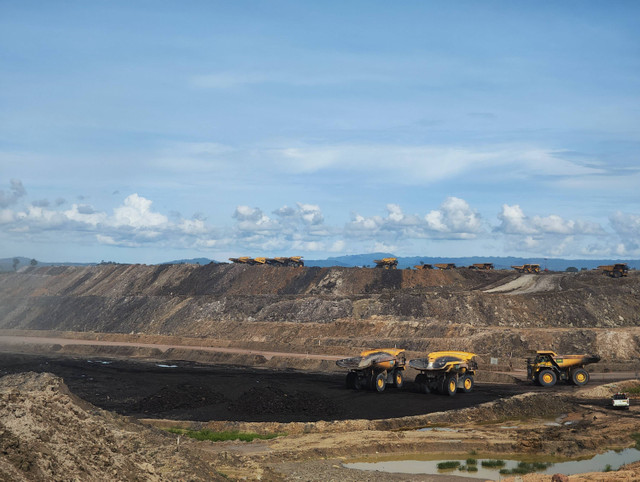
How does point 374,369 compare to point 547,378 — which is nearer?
point 374,369

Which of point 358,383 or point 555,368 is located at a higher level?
point 555,368

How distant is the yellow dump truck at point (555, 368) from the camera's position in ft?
137

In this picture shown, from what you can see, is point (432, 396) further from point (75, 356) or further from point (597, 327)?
point (75, 356)

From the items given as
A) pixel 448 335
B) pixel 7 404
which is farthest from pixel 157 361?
pixel 7 404

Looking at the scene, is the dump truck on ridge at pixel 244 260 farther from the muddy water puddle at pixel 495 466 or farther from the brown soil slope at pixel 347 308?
the muddy water puddle at pixel 495 466

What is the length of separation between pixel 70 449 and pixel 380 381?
25529 millimetres

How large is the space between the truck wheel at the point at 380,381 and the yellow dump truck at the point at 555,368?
10046 millimetres

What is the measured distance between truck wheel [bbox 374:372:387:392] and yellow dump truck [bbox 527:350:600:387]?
10046 millimetres

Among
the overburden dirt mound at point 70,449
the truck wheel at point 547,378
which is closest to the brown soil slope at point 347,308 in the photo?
the truck wheel at point 547,378

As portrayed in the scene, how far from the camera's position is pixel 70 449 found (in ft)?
49.7

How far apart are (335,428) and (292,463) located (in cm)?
570

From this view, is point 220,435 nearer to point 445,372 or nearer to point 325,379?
point 445,372

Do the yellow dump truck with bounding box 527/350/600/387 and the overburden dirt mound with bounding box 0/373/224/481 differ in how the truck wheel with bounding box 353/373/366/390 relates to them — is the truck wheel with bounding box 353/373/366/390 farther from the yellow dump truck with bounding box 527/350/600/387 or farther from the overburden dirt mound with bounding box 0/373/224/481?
the overburden dirt mound with bounding box 0/373/224/481

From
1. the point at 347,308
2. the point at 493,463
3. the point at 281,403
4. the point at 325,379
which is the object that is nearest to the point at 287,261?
the point at 347,308
